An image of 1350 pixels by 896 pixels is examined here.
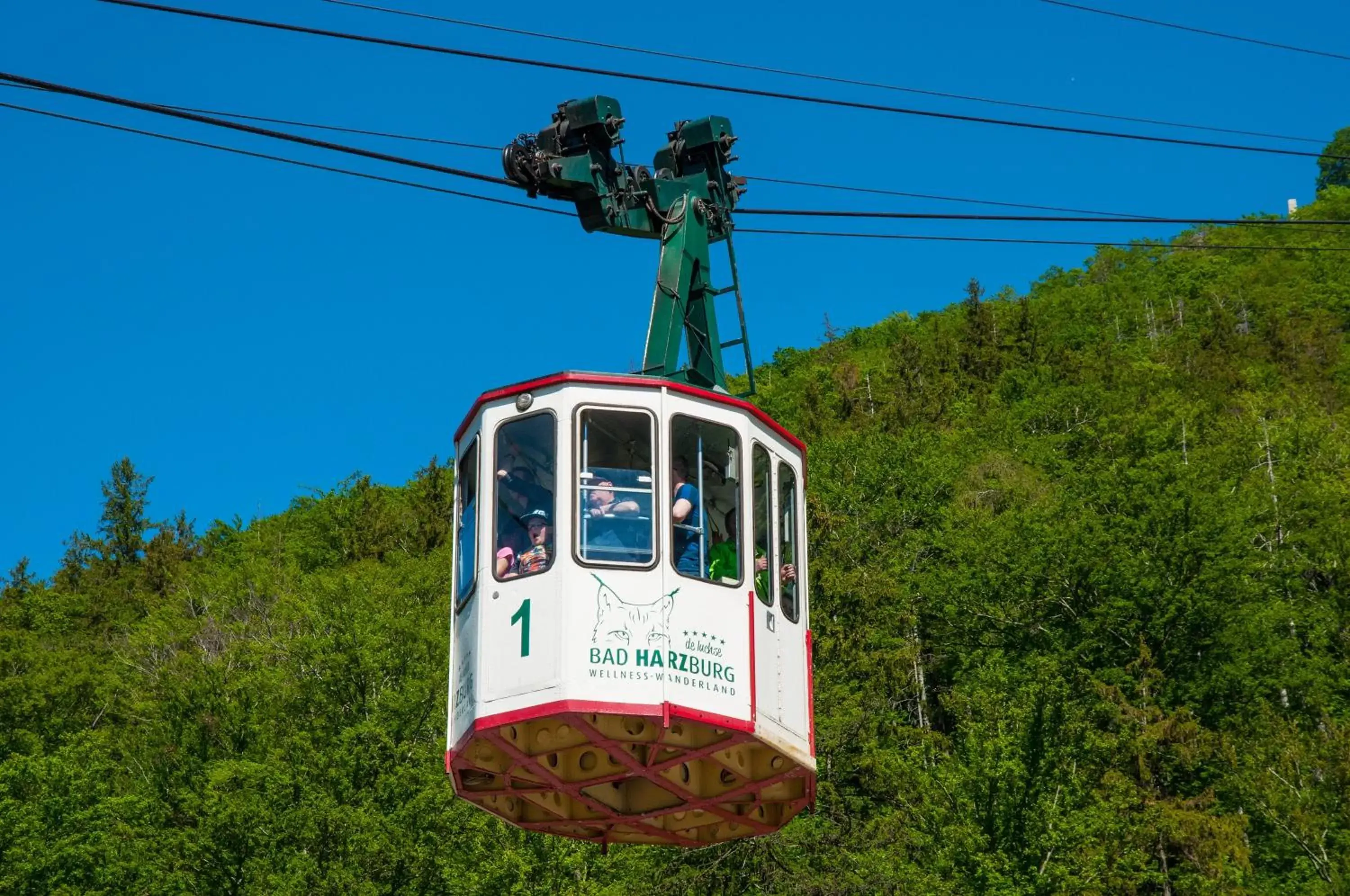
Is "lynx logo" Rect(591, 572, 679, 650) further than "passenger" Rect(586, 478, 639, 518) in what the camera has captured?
No

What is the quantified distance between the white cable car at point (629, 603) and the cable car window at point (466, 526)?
0.03 m

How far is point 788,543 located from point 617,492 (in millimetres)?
1951

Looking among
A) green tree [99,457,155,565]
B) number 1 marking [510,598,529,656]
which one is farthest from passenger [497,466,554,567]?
green tree [99,457,155,565]

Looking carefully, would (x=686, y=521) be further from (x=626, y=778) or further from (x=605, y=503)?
(x=626, y=778)

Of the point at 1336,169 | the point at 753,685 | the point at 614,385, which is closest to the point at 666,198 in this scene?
the point at 614,385

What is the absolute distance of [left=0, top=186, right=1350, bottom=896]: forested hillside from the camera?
37.7 metres

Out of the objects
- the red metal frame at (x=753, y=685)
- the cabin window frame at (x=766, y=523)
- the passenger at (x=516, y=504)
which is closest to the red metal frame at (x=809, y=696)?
the cabin window frame at (x=766, y=523)

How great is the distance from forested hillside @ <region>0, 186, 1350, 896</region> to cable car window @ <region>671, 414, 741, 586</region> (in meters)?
19.7

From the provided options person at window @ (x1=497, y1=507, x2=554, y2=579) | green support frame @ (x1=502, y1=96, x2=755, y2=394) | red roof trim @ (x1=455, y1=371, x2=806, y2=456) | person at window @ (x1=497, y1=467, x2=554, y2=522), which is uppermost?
green support frame @ (x1=502, y1=96, x2=755, y2=394)

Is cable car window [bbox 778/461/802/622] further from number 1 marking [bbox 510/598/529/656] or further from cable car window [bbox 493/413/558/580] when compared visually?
number 1 marking [bbox 510/598/529/656]

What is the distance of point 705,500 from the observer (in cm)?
1623

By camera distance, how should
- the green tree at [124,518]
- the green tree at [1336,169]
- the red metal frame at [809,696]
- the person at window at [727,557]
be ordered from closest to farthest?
1. the person at window at [727,557]
2. the red metal frame at [809,696]
3. the green tree at [124,518]
4. the green tree at [1336,169]

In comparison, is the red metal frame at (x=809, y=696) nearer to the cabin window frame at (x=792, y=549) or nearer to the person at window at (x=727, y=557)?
the cabin window frame at (x=792, y=549)

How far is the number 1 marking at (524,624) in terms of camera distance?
15.8 m
